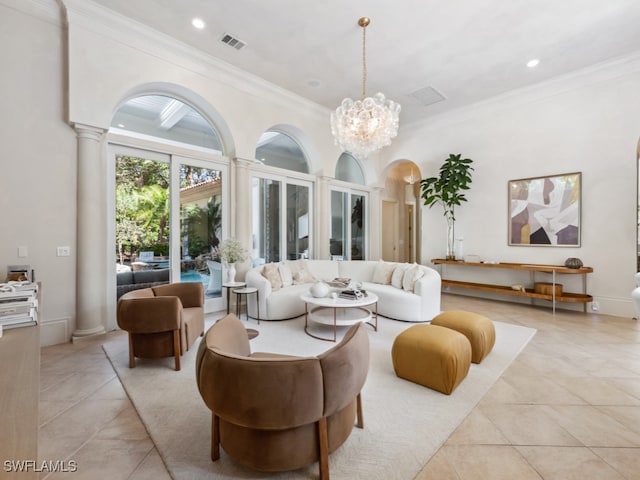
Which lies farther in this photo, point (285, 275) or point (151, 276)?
point (285, 275)

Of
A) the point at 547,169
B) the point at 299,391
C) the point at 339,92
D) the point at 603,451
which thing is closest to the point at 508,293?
the point at 547,169

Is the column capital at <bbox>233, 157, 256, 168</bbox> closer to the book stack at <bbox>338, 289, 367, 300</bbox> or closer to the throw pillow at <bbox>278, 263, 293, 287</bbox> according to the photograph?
the throw pillow at <bbox>278, 263, 293, 287</bbox>

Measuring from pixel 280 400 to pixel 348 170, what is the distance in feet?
22.5

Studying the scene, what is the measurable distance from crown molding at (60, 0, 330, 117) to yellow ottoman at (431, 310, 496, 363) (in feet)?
15.9

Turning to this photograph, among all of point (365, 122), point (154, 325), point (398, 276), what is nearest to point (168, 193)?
point (154, 325)

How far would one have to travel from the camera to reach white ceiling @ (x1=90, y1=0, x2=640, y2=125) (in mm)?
3473

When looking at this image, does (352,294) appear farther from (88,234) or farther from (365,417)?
(88,234)

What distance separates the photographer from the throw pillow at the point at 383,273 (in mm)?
5116

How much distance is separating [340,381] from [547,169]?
593 cm

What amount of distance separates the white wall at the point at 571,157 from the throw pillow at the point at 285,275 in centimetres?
399

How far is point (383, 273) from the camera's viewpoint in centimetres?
520

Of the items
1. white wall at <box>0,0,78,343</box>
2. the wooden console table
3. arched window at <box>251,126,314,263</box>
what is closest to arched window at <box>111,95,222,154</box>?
white wall at <box>0,0,78,343</box>

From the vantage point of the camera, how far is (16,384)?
3.38ft

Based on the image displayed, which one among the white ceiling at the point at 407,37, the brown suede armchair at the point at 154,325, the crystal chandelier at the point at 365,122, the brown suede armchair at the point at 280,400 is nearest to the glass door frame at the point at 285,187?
the white ceiling at the point at 407,37
